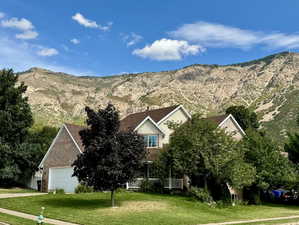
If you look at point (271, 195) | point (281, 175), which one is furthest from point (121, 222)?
point (271, 195)

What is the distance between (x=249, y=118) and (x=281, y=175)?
32178mm

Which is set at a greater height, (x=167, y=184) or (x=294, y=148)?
(x=294, y=148)

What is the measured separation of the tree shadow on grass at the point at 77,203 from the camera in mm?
26850

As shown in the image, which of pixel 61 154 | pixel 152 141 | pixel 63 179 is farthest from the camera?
pixel 152 141

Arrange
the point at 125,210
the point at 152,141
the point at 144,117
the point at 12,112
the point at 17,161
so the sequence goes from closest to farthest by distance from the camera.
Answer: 1. the point at 125,210
2. the point at 152,141
3. the point at 144,117
4. the point at 17,161
5. the point at 12,112

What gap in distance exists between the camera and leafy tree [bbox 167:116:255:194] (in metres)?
32.7

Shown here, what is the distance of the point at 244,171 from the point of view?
33250 millimetres

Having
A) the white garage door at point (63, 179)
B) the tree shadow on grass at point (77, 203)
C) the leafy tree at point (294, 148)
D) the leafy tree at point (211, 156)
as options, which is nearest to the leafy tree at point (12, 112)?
the white garage door at point (63, 179)

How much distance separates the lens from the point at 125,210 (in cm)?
2536

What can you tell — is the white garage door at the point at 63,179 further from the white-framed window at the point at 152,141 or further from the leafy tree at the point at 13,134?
the white-framed window at the point at 152,141

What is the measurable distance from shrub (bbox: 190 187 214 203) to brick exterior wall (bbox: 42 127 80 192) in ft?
40.4

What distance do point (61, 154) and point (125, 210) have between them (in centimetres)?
1737

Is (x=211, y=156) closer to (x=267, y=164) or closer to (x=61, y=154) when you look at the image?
(x=267, y=164)

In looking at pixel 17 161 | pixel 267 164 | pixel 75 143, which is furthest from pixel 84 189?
pixel 267 164
